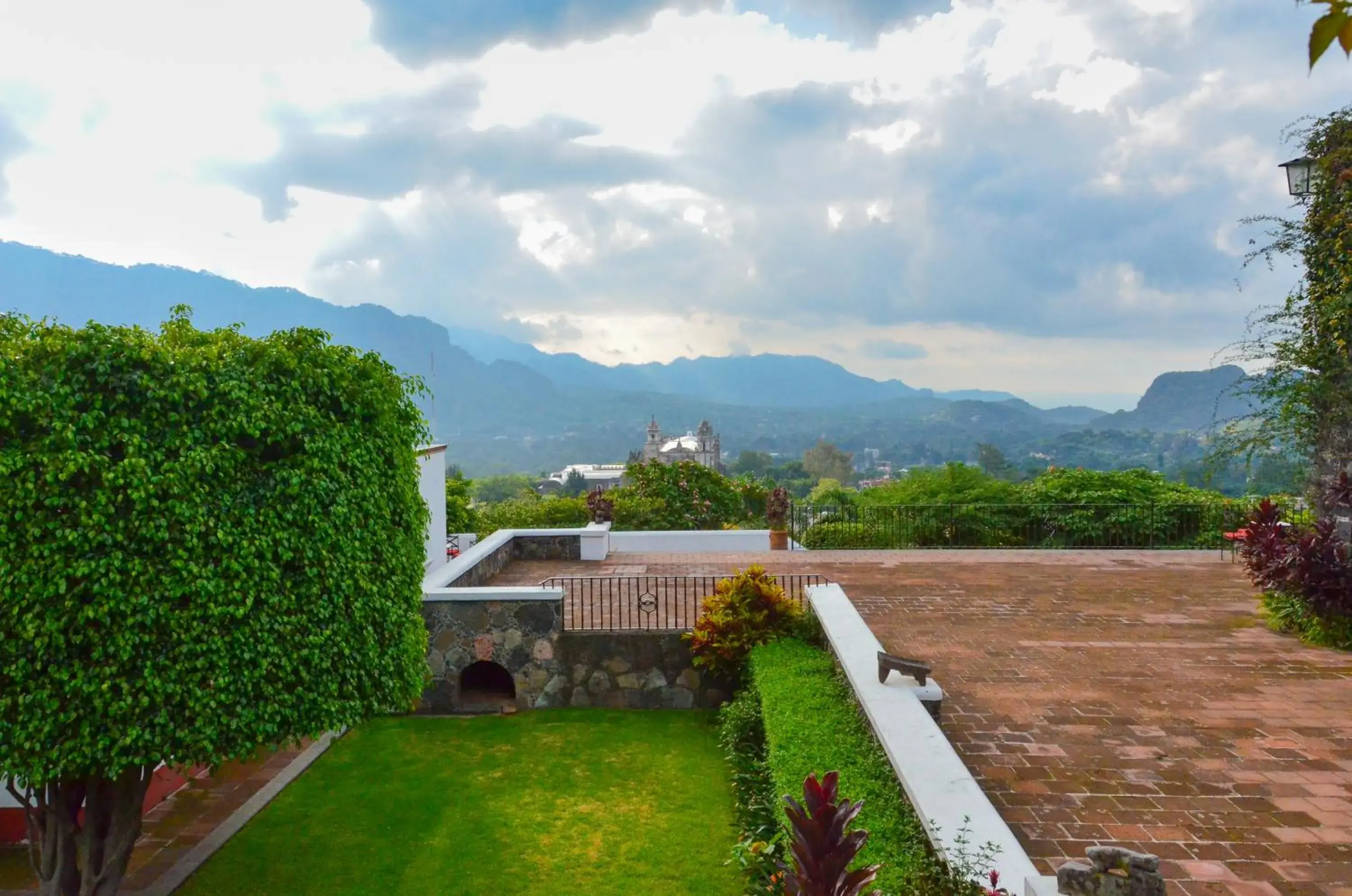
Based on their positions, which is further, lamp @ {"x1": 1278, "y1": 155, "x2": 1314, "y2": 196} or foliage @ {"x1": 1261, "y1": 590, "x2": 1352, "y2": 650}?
lamp @ {"x1": 1278, "y1": 155, "x2": 1314, "y2": 196}

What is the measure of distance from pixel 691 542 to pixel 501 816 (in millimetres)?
9882

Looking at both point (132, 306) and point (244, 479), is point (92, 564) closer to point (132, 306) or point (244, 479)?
point (244, 479)

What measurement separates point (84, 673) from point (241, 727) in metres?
0.96

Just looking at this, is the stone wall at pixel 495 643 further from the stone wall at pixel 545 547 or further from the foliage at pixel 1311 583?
the foliage at pixel 1311 583

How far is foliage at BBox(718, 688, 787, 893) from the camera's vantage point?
Result: 6.04m

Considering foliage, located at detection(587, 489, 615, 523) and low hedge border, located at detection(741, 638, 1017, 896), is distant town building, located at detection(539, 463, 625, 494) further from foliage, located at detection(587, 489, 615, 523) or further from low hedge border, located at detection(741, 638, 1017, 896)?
low hedge border, located at detection(741, 638, 1017, 896)

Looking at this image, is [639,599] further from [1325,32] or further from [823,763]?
[1325,32]

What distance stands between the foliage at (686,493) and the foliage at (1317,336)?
1135 cm

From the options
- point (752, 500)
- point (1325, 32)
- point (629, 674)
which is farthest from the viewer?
point (752, 500)

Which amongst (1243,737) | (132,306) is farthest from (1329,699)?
(132,306)

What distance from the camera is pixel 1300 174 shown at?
33.2 feet

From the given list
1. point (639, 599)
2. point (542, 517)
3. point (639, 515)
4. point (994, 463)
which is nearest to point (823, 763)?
point (639, 599)

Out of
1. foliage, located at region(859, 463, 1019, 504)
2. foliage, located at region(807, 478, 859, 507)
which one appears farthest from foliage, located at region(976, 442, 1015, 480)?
foliage, located at region(859, 463, 1019, 504)

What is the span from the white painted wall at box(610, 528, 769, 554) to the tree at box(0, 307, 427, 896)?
10.6 metres
